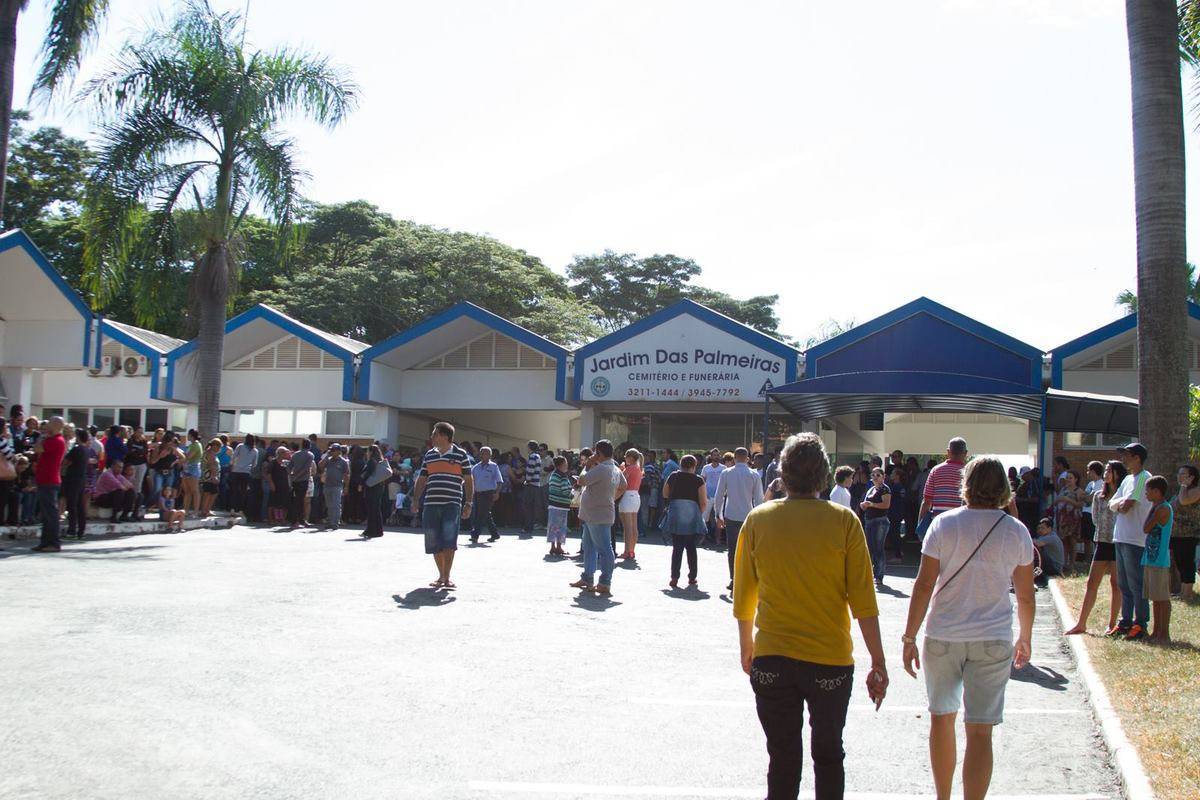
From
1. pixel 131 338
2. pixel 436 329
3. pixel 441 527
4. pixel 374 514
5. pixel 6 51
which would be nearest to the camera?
pixel 441 527

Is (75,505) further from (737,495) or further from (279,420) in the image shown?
(279,420)

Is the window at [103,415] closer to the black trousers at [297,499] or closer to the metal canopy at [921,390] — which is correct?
the black trousers at [297,499]

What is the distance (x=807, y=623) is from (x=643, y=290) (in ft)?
160

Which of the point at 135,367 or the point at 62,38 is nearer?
the point at 62,38

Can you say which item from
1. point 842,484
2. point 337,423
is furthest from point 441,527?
point 337,423

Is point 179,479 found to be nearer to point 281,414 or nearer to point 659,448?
point 281,414

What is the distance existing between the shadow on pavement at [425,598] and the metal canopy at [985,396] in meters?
11.0

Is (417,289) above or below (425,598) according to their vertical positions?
above

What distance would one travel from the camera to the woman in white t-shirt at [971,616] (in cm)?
502

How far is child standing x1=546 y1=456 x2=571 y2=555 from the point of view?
18.0 metres

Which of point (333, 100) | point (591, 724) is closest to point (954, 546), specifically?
point (591, 724)

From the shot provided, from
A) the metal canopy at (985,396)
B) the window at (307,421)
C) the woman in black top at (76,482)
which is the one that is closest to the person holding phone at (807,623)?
the woman in black top at (76,482)

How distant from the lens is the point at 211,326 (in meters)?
23.1

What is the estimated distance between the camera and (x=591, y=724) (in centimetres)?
675
